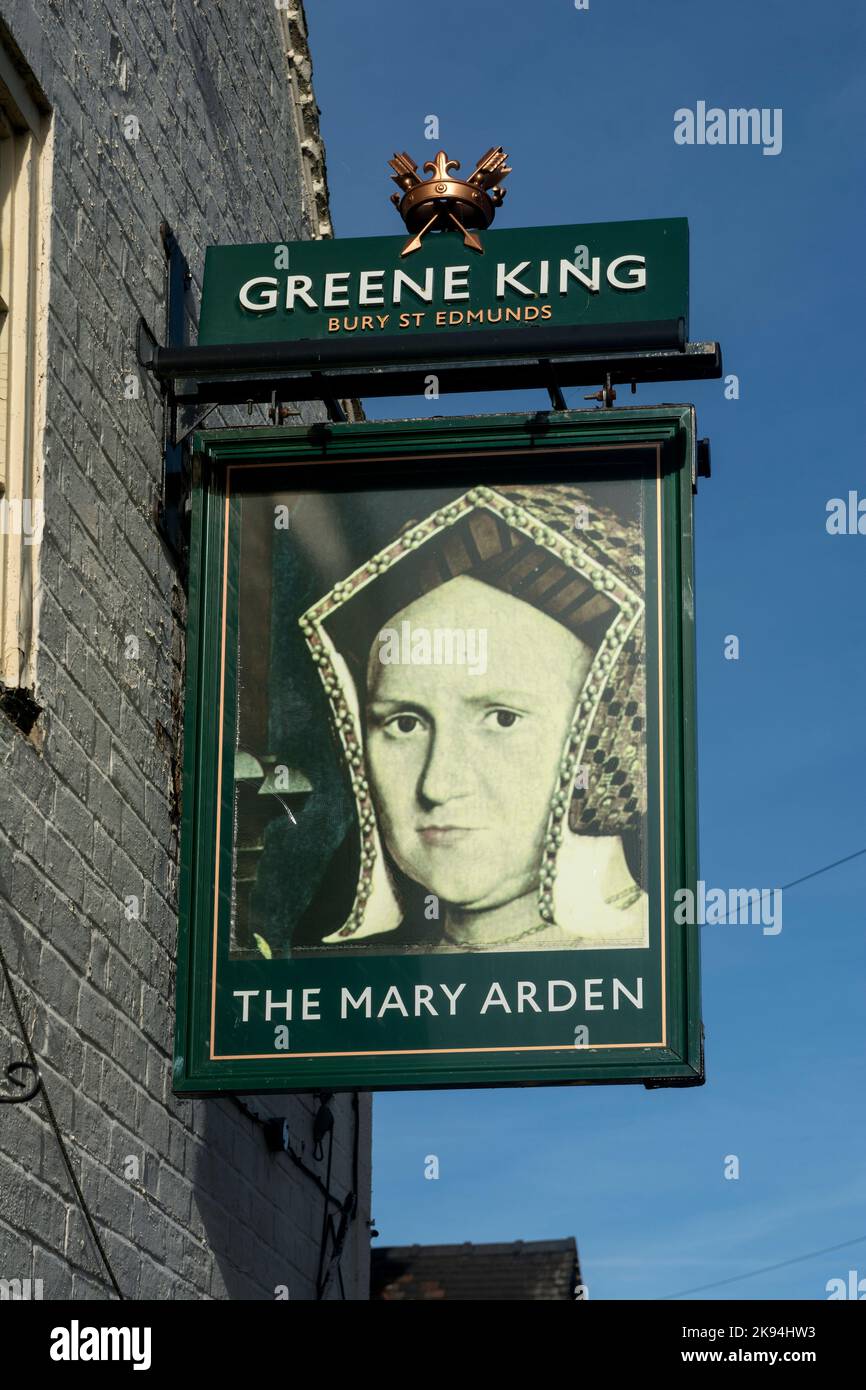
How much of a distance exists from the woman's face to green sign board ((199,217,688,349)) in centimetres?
112

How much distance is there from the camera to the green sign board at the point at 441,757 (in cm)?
689

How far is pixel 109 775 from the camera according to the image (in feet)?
24.2

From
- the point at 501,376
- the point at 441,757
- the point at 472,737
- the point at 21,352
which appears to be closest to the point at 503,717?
the point at 472,737

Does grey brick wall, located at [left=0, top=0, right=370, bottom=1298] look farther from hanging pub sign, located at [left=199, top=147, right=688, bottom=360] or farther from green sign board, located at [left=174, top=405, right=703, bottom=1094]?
hanging pub sign, located at [left=199, top=147, right=688, bottom=360]

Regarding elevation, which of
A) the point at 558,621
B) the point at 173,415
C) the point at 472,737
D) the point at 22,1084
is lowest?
the point at 22,1084

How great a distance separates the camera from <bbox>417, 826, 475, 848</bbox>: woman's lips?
7.24 meters

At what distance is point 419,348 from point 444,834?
1.84 m

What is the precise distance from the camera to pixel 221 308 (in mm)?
8117

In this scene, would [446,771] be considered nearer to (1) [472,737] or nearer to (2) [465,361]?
(1) [472,737]

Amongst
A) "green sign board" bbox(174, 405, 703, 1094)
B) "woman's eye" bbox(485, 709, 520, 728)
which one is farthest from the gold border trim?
"woman's eye" bbox(485, 709, 520, 728)

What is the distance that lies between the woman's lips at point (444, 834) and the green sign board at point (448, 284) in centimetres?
192

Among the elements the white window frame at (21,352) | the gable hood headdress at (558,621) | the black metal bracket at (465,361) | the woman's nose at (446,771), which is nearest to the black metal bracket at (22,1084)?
the white window frame at (21,352)

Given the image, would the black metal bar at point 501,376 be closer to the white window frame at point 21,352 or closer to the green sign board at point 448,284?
the green sign board at point 448,284
